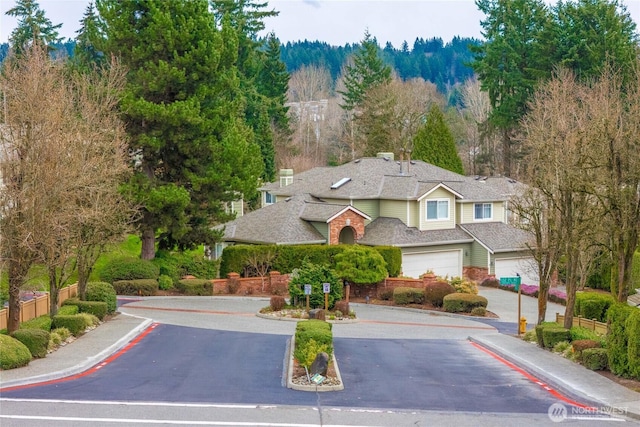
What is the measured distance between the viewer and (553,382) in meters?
20.2

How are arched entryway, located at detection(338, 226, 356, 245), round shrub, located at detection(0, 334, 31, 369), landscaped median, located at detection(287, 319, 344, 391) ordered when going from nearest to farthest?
landscaped median, located at detection(287, 319, 344, 391) → round shrub, located at detection(0, 334, 31, 369) → arched entryway, located at detection(338, 226, 356, 245)

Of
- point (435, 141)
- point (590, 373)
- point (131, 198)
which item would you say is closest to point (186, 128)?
point (131, 198)

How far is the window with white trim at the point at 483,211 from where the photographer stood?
184 ft

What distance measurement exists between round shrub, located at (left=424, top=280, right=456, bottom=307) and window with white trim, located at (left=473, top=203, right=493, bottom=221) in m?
14.1

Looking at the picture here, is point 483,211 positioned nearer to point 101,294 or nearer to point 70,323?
point 101,294

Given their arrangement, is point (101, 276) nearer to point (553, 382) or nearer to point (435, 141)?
point (553, 382)

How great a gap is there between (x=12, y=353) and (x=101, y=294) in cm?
1140

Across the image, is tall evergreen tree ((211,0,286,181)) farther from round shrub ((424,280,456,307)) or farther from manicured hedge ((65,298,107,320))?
manicured hedge ((65,298,107,320))

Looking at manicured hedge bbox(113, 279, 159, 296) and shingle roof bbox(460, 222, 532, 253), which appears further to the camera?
shingle roof bbox(460, 222, 532, 253)

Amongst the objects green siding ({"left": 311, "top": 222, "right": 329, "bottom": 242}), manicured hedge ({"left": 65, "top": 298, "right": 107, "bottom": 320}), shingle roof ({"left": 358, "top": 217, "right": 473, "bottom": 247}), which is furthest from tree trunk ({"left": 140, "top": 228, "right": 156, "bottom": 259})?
manicured hedge ({"left": 65, "top": 298, "right": 107, "bottom": 320})

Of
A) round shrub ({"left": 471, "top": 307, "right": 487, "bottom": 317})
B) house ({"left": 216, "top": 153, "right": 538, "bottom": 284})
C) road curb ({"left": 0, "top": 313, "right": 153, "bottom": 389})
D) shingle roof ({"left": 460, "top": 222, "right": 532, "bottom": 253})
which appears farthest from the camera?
shingle roof ({"left": 460, "top": 222, "right": 532, "bottom": 253})

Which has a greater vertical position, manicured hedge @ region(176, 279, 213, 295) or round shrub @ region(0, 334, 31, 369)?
manicured hedge @ region(176, 279, 213, 295)

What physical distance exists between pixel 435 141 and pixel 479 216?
21.7 meters

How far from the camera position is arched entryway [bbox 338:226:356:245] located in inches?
2069
